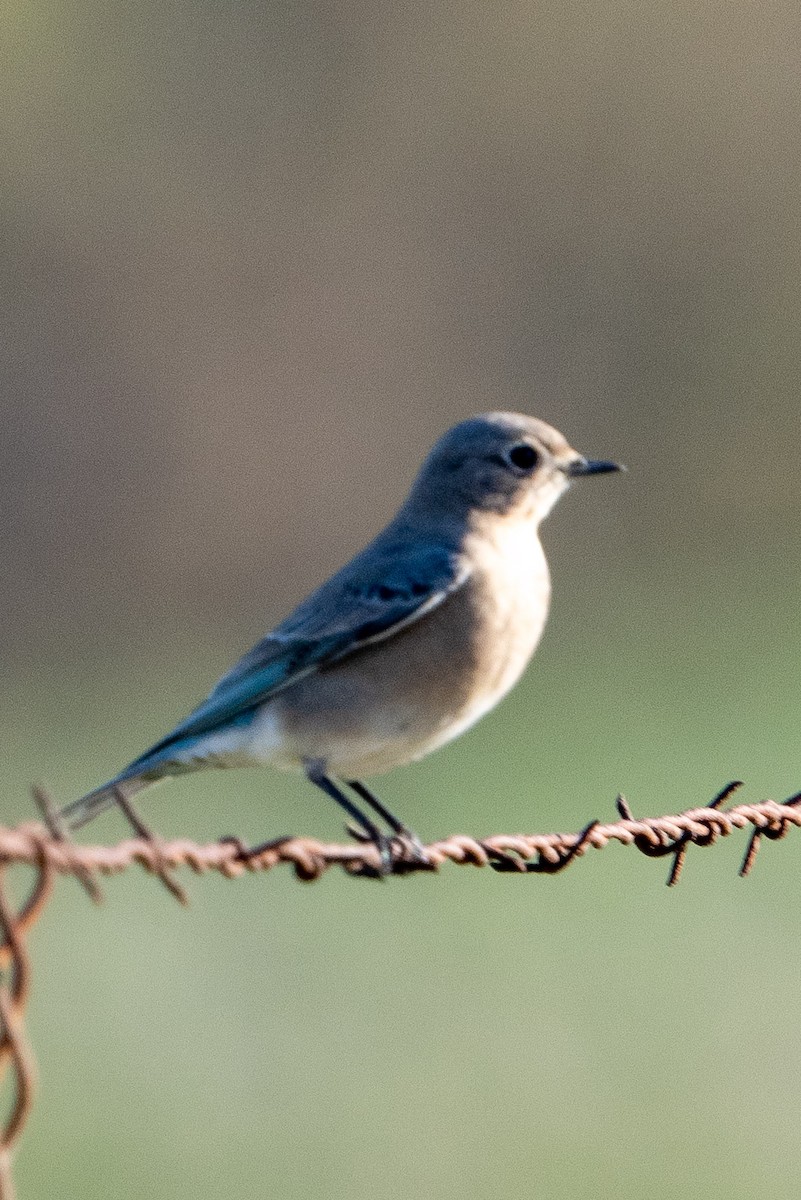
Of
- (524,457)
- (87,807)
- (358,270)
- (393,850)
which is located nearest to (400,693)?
(393,850)

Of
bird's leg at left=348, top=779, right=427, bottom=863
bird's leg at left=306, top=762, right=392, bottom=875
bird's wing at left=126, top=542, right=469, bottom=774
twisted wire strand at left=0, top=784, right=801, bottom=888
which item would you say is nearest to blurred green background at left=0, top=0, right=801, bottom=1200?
bird's leg at left=348, top=779, right=427, bottom=863

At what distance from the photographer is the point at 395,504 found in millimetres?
18594

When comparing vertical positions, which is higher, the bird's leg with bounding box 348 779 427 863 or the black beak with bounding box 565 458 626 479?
the black beak with bounding box 565 458 626 479

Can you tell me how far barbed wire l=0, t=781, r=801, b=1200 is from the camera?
3.04 metres

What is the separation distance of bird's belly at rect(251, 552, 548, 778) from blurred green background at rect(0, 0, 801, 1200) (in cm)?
327

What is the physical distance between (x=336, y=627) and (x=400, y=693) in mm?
285

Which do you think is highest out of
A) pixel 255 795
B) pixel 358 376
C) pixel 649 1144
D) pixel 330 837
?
pixel 358 376

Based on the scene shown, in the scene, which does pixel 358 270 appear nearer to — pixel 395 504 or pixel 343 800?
pixel 395 504

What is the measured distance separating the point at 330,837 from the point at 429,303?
9.38m

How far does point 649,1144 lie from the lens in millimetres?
9375

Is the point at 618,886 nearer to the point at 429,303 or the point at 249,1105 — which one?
the point at 249,1105

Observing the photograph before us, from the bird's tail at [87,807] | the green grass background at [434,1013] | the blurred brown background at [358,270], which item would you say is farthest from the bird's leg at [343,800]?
the blurred brown background at [358,270]

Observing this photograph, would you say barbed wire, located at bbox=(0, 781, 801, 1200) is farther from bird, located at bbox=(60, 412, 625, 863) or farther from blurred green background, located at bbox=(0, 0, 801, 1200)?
blurred green background, located at bbox=(0, 0, 801, 1200)

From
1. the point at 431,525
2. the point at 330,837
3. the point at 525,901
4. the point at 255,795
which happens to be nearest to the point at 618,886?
the point at 525,901
